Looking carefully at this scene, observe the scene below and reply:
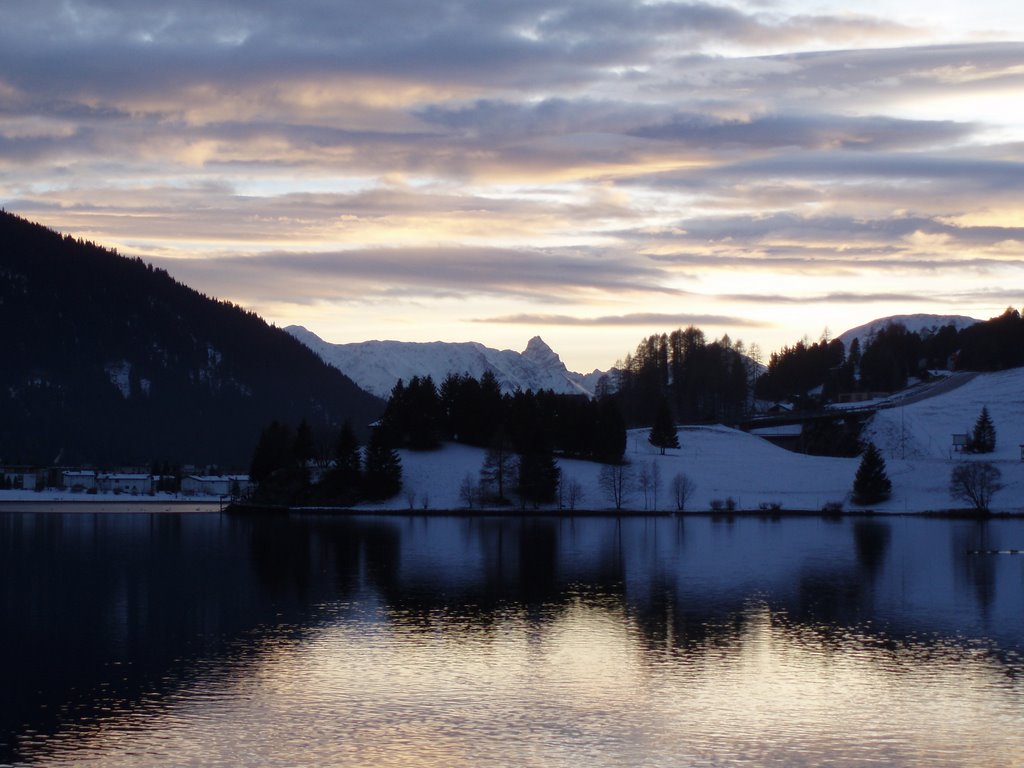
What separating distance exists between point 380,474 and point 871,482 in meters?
44.8

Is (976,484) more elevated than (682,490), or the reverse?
(976,484)

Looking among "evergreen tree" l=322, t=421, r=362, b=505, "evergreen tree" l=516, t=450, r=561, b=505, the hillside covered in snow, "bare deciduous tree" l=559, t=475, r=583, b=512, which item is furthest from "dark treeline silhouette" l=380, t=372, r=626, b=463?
"evergreen tree" l=516, t=450, r=561, b=505

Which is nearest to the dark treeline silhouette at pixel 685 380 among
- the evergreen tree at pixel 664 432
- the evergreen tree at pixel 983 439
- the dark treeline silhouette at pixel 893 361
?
the dark treeline silhouette at pixel 893 361

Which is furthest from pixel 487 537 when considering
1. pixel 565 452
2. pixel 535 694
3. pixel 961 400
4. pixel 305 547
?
pixel 961 400

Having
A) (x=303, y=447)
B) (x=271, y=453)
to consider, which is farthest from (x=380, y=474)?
(x=271, y=453)

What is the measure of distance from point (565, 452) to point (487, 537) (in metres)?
43.3

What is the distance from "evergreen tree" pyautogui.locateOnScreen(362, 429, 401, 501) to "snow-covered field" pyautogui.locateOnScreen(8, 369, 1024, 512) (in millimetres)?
1091

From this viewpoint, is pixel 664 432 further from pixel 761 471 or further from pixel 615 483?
pixel 615 483

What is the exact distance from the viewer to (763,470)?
120 meters

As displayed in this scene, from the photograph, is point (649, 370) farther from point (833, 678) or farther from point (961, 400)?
point (833, 678)

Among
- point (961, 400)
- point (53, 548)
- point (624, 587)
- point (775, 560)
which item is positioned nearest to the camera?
point (624, 587)

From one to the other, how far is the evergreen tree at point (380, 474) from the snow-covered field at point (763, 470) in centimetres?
109

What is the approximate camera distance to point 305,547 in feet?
239

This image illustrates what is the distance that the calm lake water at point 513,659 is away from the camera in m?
24.9
